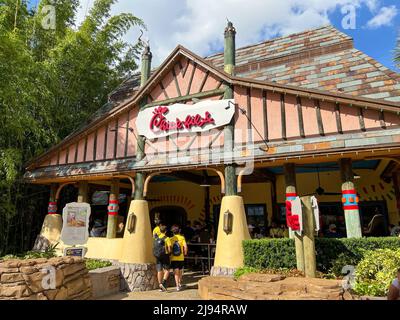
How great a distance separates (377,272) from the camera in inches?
205

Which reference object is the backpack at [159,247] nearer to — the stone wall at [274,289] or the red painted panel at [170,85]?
the stone wall at [274,289]

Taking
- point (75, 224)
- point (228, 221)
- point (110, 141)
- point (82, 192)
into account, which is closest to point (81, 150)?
point (110, 141)

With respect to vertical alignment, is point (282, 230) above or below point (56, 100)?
below

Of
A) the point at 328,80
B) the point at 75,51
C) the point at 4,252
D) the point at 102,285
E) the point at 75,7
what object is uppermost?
the point at 75,7

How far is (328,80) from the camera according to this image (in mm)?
7957

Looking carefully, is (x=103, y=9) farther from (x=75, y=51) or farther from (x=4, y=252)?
(x=4, y=252)

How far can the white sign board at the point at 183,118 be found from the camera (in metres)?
8.43

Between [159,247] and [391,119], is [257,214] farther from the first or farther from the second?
[391,119]

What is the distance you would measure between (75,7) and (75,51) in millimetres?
3169

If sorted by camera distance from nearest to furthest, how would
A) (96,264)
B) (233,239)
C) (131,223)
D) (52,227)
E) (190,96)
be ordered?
(233,239), (96,264), (131,223), (190,96), (52,227)

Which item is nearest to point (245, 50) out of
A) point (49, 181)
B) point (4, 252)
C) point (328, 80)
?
point (328, 80)

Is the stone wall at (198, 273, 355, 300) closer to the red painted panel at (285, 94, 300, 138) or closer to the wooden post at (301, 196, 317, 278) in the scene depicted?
the wooden post at (301, 196, 317, 278)

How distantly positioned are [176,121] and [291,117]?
3441mm

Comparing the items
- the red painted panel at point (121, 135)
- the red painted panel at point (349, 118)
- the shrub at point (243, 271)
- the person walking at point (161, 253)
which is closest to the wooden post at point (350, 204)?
the red painted panel at point (349, 118)
